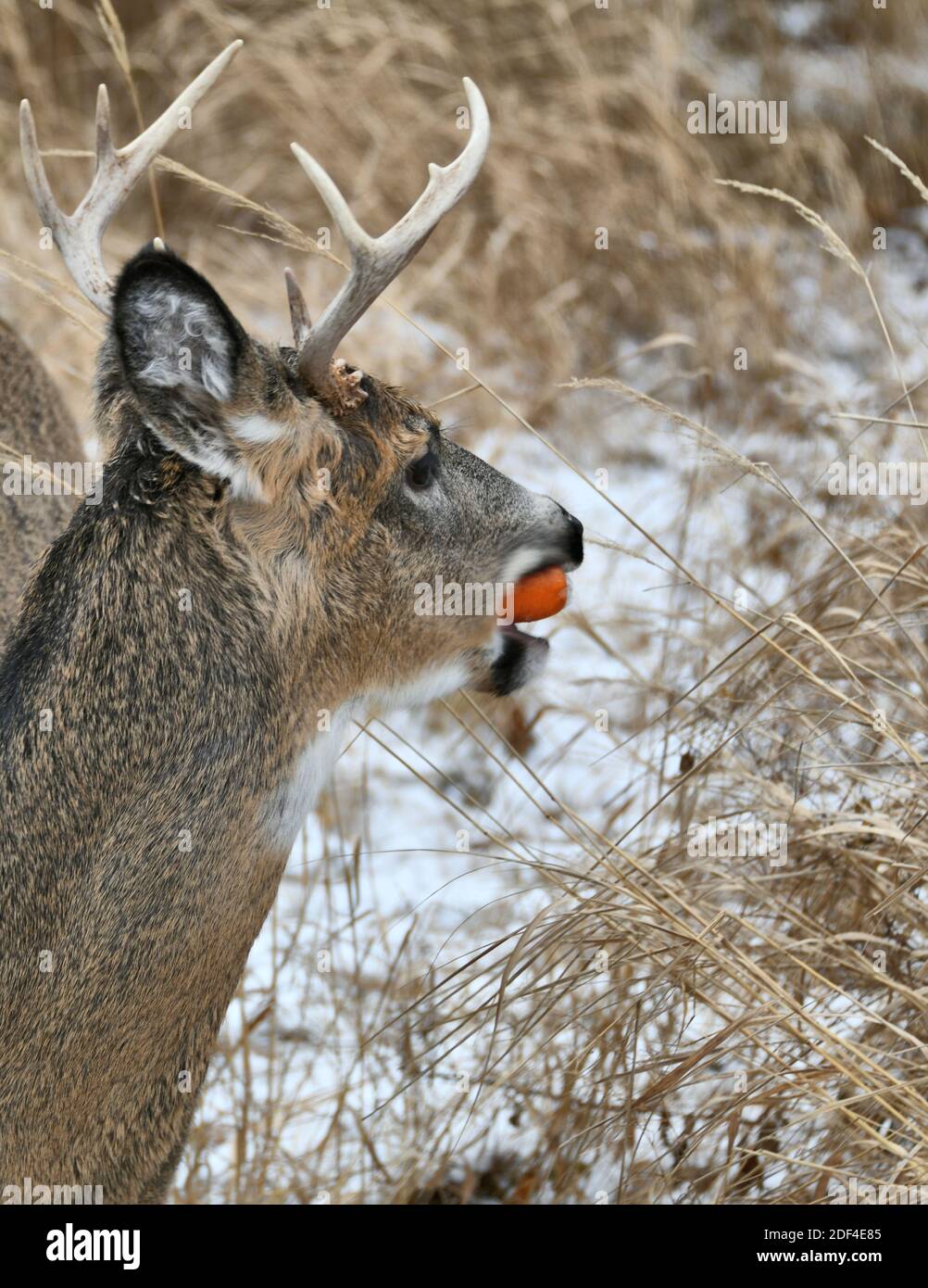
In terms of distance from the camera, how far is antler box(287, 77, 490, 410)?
8.05ft

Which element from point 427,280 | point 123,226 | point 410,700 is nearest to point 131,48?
point 123,226

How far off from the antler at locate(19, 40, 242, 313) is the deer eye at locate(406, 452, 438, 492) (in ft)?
1.80

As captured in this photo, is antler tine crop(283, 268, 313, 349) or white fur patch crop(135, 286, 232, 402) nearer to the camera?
white fur patch crop(135, 286, 232, 402)

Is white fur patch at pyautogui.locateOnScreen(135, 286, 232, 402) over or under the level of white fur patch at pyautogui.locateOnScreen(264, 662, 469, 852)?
over

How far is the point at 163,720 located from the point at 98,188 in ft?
3.18

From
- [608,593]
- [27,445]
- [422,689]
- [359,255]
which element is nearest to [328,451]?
[359,255]

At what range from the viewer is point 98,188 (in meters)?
2.76

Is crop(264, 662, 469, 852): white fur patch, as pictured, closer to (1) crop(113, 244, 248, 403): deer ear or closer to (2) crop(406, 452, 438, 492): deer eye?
(2) crop(406, 452, 438, 492): deer eye

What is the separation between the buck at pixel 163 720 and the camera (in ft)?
7.82

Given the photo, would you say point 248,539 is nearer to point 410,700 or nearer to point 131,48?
point 410,700

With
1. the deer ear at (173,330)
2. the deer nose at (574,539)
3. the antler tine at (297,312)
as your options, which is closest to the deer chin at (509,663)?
the deer nose at (574,539)

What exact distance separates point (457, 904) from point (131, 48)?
567cm

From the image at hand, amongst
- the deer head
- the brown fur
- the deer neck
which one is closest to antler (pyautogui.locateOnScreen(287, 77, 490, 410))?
the deer head

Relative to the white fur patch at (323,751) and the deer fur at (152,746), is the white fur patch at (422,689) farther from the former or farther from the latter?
the deer fur at (152,746)
